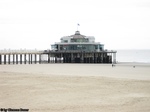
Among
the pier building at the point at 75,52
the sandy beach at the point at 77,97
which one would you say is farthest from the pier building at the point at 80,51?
the sandy beach at the point at 77,97

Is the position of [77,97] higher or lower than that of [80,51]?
lower

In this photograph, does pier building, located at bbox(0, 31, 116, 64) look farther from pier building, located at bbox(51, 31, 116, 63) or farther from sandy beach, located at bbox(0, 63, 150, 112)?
sandy beach, located at bbox(0, 63, 150, 112)

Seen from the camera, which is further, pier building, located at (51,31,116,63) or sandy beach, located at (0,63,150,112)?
pier building, located at (51,31,116,63)

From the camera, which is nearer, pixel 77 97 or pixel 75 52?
pixel 77 97

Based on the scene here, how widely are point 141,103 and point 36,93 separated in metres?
7.03

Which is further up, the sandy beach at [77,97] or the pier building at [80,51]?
the pier building at [80,51]

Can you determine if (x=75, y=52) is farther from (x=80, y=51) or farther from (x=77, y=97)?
(x=77, y=97)

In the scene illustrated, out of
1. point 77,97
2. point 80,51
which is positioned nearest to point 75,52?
point 80,51

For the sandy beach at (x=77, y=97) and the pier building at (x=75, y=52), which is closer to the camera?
the sandy beach at (x=77, y=97)

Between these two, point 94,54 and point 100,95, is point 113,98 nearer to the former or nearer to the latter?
point 100,95

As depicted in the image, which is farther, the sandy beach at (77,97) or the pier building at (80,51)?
the pier building at (80,51)

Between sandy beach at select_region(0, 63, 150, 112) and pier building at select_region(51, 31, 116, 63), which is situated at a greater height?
pier building at select_region(51, 31, 116, 63)

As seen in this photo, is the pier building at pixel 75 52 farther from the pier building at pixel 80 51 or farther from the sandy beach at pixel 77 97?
the sandy beach at pixel 77 97

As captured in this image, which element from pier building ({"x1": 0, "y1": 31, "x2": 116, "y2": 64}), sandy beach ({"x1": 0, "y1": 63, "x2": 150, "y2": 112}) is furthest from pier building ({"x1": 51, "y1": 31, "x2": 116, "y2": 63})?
sandy beach ({"x1": 0, "y1": 63, "x2": 150, "y2": 112})
